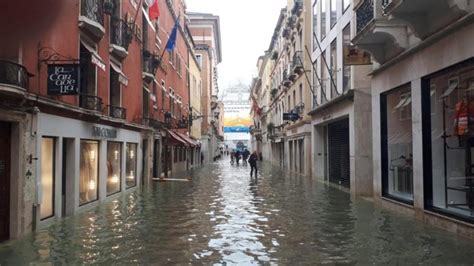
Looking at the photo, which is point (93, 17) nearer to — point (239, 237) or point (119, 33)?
point (119, 33)

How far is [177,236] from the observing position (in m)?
9.19

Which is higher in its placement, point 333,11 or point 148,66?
point 333,11

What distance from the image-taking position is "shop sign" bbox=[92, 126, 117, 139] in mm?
13977

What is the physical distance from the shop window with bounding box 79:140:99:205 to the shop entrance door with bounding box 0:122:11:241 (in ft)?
13.5

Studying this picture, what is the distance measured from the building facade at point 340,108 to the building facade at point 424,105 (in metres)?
2.55

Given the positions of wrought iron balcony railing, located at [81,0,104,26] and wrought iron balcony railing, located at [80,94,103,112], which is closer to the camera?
wrought iron balcony railing, located at [81,0,104,26]

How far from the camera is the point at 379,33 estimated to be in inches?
477

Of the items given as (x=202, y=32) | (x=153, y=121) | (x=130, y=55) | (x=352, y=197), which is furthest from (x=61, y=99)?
(x=202, y=32)

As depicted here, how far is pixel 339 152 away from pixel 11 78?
52.1ft

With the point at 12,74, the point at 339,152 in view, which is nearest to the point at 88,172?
the point at 12,74

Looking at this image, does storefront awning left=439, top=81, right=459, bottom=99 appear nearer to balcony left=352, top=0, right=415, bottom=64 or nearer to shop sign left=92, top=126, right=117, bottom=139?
balcony left=352, top=0, right=415, bottom=64

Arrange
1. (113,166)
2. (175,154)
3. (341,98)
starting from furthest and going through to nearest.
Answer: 1. (175,154)
2. (341,98)
3. (113,166)

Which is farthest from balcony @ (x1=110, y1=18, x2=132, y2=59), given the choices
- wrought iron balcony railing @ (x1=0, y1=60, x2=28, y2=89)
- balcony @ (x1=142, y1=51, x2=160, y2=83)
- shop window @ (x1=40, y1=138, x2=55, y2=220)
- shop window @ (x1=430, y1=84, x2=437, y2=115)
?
shop window @ (x1=430, y1=84, x2=437, y2=115)

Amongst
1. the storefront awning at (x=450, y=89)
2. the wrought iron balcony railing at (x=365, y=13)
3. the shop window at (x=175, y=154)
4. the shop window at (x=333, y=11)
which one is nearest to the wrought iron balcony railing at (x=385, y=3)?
the wrought iron balcony railing at (x=365, y=13)
